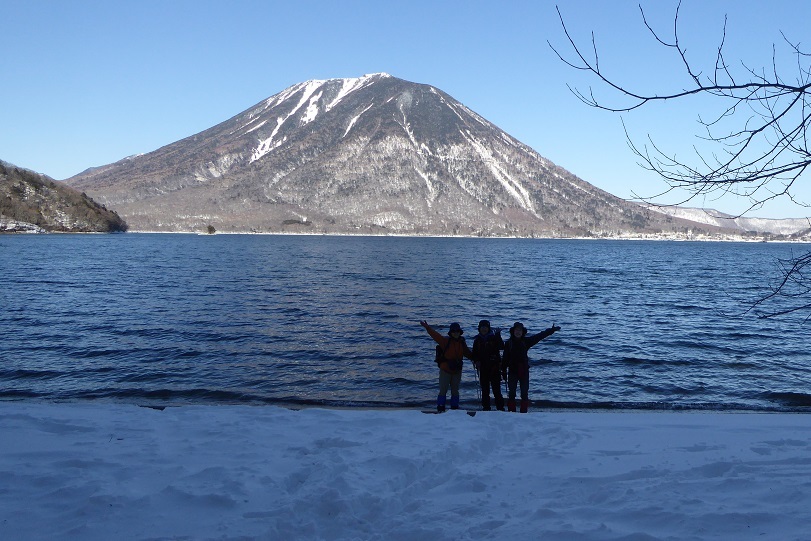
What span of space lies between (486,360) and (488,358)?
0.05 m

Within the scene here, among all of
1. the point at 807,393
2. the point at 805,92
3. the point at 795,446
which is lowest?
the point at 807,393

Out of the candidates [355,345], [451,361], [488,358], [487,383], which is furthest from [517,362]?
[355,345]

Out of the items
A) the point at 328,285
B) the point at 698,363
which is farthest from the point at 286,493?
the point at 328,285

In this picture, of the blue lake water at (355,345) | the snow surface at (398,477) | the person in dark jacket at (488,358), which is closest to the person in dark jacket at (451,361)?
the person in dark jacket at (488,358)

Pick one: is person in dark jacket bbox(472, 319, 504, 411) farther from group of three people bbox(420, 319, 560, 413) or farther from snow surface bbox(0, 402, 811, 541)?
snow surface bbox(0, 402, 811, 541)

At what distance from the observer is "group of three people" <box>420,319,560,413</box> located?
1061 centimetres

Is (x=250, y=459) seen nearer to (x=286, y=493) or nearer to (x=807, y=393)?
(x=286, y=493)

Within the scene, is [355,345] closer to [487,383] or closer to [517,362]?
[487,383]

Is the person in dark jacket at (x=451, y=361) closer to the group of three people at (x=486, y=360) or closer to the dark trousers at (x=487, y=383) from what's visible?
the group of three people at (x=486, y=360)

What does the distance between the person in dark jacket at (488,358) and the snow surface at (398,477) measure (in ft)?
6.55

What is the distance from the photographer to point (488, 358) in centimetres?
1094

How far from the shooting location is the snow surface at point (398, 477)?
546 centimetres

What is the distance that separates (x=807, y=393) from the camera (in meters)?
14.8

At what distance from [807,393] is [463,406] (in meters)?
8.99
